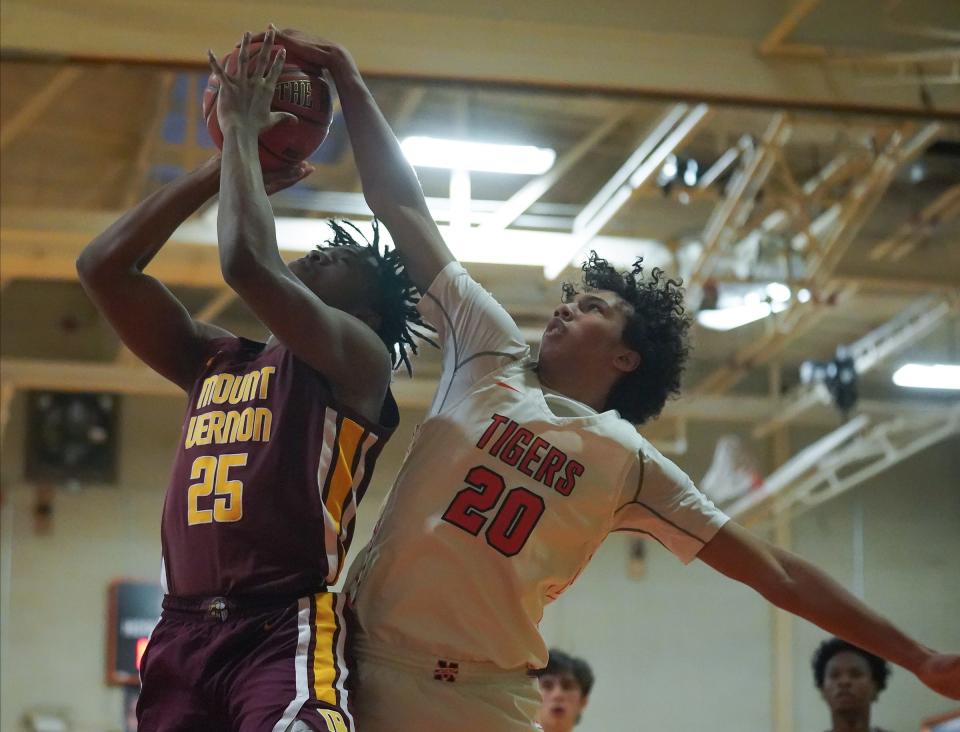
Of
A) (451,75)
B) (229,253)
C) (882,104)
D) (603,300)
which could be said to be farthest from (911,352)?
(229,253)

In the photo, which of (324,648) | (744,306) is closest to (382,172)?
(324,648)

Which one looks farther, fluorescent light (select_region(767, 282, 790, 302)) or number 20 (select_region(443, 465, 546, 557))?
fluorescent light (select_region(767, 282, 790, 302))

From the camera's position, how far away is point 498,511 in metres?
2.93

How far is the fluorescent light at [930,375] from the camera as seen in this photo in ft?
41.3

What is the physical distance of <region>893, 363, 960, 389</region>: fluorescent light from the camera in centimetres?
1260

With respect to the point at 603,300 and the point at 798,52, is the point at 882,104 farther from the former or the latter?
the point at 603,300

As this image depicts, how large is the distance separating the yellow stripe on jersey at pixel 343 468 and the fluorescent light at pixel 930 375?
1062 centimetres

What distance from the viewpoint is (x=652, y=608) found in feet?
43.4

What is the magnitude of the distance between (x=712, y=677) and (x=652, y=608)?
822 millimetres

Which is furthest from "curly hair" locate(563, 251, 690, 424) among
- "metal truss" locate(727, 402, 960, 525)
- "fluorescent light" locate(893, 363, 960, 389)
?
"fluorescent light" locate(893, 363, 960, 389)

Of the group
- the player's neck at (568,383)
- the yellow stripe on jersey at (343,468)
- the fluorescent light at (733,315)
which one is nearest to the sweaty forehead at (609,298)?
the player's neck at (568,383)

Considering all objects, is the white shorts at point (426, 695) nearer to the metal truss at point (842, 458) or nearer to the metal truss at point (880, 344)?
the metal truss at point (880, 344)

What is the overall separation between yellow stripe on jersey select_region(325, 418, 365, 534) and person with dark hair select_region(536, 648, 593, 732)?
3.33 metres

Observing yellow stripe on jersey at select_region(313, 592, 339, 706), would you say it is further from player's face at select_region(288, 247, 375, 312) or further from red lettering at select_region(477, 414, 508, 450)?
player's face at select_region(288, 247, 375, 312)
